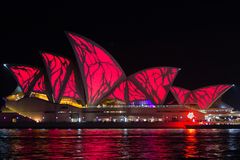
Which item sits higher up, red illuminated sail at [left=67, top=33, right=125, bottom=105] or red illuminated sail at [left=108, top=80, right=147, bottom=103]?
red illuminated sail at [left=67, top=33, right=125, bottom=105]

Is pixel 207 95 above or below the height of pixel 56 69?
below

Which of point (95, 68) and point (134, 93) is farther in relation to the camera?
point (134, 93)

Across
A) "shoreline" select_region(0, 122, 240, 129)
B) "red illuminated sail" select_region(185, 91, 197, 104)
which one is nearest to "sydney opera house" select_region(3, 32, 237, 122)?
"red illuminated sail" select_region(185, 91, 197, 104)

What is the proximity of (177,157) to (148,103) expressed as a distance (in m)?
72.8

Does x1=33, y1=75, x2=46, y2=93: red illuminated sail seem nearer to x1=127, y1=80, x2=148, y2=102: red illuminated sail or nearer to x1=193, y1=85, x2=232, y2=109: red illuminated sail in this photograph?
x1=127, y1=80, x2=148, y2=102: red illuminated sail

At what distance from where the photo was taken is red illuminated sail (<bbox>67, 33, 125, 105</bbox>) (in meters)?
91.9

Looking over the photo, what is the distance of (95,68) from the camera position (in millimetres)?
96250

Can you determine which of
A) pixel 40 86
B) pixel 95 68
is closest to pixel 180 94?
pixel 95 68

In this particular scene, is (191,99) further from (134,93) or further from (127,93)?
(127,93)

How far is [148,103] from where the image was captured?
362 ft

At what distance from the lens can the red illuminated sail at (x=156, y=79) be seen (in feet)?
340

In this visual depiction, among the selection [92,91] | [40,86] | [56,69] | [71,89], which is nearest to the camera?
[56,69]

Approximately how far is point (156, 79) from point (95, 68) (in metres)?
14.9

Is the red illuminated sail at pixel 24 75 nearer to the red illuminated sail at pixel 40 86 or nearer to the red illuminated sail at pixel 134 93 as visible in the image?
the red illuminated sail at pixel 40 86
